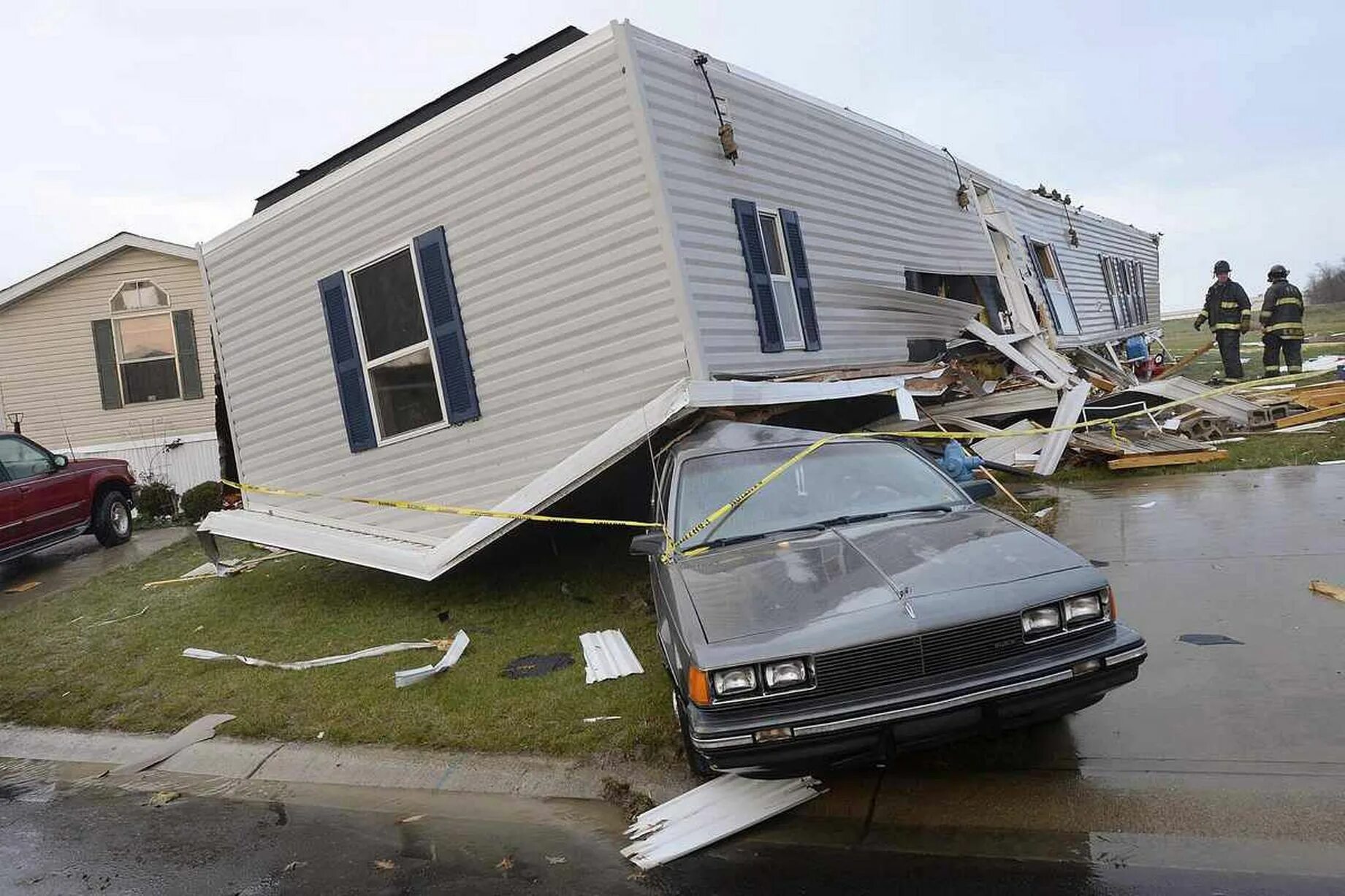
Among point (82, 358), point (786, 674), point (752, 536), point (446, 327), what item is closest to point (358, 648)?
point (446, 327)

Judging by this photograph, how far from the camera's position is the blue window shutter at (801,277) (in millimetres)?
8711

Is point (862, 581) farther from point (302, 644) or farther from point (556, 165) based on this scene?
point (302, 644)

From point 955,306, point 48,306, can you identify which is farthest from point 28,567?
point 955,306

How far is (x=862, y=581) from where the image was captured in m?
3.87

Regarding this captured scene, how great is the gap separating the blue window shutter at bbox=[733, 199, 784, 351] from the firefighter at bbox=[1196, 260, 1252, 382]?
36.0 feet

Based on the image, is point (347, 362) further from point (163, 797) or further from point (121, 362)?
point (121, 362)

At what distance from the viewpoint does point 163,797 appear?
16.4 feet

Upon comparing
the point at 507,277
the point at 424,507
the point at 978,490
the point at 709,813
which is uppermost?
the point at 507,277

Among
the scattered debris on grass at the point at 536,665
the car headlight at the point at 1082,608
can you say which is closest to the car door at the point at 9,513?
the scattered debris on grass at the point at 536,665

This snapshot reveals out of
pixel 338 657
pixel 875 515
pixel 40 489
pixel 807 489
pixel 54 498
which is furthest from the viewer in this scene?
pixel 54 498

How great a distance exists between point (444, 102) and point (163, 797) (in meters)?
6.66

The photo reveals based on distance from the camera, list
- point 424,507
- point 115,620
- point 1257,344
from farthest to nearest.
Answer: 1. point 1257,344
2. point 115,620
3. point 424,507

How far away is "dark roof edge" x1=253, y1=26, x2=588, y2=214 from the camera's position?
862 cm

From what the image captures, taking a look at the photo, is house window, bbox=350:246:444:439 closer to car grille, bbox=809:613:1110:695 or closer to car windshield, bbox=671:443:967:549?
car windshield, bbox=671:443:967:549
